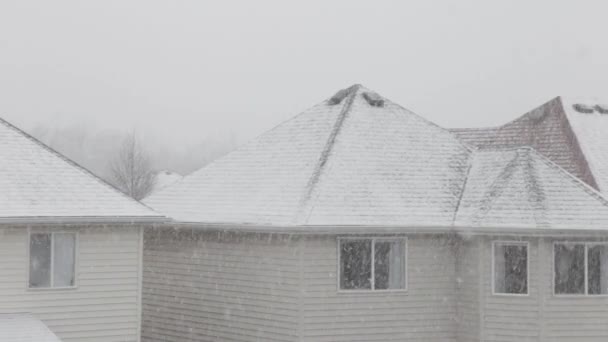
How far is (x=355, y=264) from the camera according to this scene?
68.5 ft

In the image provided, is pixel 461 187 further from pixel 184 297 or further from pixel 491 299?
pixel 184 297

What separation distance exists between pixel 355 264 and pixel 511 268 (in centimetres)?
324

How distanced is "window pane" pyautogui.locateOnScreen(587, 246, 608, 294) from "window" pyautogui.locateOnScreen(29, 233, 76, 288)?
10.5 meters

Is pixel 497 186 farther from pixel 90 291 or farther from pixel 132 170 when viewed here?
pixel 132 170

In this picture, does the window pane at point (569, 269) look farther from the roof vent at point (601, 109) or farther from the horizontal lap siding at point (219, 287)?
the roof vent at point (601, 109)

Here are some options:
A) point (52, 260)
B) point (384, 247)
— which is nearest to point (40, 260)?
point (52, 260)

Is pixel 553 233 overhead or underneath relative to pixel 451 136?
underneath

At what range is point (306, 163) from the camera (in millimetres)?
22484

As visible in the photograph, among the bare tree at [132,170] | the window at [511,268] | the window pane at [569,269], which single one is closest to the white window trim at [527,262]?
the window at [511,268]

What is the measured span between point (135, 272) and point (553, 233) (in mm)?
8421

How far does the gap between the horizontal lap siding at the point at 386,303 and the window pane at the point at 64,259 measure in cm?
461

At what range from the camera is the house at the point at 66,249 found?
18.5 meters

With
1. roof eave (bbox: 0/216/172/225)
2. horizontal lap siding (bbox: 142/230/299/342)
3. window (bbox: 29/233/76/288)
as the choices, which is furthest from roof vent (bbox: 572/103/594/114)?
window (bbox: 29/233/76/288)

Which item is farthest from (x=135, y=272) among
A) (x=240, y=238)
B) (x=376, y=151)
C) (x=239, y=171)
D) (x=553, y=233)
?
(x=553, y=233)
